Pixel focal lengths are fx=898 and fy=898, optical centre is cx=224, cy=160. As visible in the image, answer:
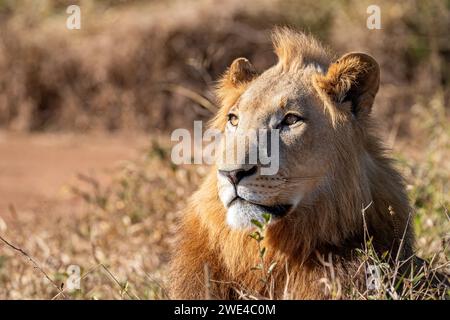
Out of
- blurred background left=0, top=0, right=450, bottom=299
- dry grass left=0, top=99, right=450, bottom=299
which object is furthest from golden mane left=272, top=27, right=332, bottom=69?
blurred background left=0, top=0, right=450, bottom=299

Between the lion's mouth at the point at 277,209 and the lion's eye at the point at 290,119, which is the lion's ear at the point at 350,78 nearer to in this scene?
the lion's eye at the point at 290,119

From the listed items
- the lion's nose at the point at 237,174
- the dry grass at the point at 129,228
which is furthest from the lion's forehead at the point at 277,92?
the dry grass at the point at 129,228

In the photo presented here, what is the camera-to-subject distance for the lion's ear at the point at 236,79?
14.5 feet

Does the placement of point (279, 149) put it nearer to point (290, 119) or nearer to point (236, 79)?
point (290, 119)

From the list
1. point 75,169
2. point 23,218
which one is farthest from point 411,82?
point 23,218

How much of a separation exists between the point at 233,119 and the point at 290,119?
1.09 feet

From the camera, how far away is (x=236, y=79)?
4.46 meters

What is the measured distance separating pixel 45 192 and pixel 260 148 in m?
6.94

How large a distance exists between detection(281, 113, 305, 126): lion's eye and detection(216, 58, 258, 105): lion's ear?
441mm

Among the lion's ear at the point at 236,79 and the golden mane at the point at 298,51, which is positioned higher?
the golden mane at the point at 298,51

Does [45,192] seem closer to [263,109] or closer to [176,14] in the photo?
[176,14]

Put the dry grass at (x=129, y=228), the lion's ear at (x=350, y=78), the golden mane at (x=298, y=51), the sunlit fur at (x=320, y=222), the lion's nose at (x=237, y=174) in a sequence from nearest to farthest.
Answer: the lion's nose at (x=237, y=174) → the sunlit fur at (x=320, y=222) → the lion's ear at (x=350, y=78) → the golden mane at (x=298, y=51) → the dry grass at (x=129, y=228)
